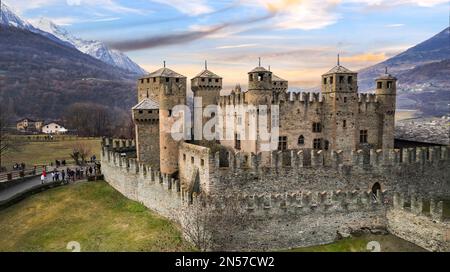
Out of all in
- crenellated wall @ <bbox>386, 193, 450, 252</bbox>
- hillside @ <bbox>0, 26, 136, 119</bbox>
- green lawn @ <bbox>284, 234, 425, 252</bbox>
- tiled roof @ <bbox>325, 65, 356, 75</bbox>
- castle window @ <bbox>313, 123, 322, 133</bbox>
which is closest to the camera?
crenellated wall @ <bbox>386, 193, 450, 252</bbox>

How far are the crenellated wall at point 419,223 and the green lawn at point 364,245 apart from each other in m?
0.49

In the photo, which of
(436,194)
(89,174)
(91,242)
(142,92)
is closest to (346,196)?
(436,194)

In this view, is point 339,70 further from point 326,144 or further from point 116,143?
point 116,143

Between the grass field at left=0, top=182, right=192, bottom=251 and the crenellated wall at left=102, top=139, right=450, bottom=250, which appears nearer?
the crenellated wall at left=102, top=139, right=450, bottom=250

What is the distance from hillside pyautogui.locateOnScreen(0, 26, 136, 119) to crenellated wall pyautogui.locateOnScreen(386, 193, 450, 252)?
105485mm

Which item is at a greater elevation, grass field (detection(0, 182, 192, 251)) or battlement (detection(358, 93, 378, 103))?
battlement (detection(358, 93, 378, 103))

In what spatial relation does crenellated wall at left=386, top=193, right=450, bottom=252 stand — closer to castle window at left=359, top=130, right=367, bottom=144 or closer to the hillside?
castle window at left=359, top=130, right=367, bottom=144

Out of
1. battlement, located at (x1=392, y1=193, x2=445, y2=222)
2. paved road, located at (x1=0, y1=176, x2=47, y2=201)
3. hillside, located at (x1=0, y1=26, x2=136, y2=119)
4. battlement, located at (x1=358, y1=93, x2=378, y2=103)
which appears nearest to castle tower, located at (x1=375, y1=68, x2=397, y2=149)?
battlement, located at (x1=358, y1=93, x2=378, y2=103)

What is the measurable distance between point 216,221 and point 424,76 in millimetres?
59858

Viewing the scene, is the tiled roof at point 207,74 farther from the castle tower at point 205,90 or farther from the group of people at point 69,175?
the group of people at point 69,175

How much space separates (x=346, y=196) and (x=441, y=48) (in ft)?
174

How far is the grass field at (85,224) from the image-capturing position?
83.5ft

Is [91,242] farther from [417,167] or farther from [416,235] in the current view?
[417,167]

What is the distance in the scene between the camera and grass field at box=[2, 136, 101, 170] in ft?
166
